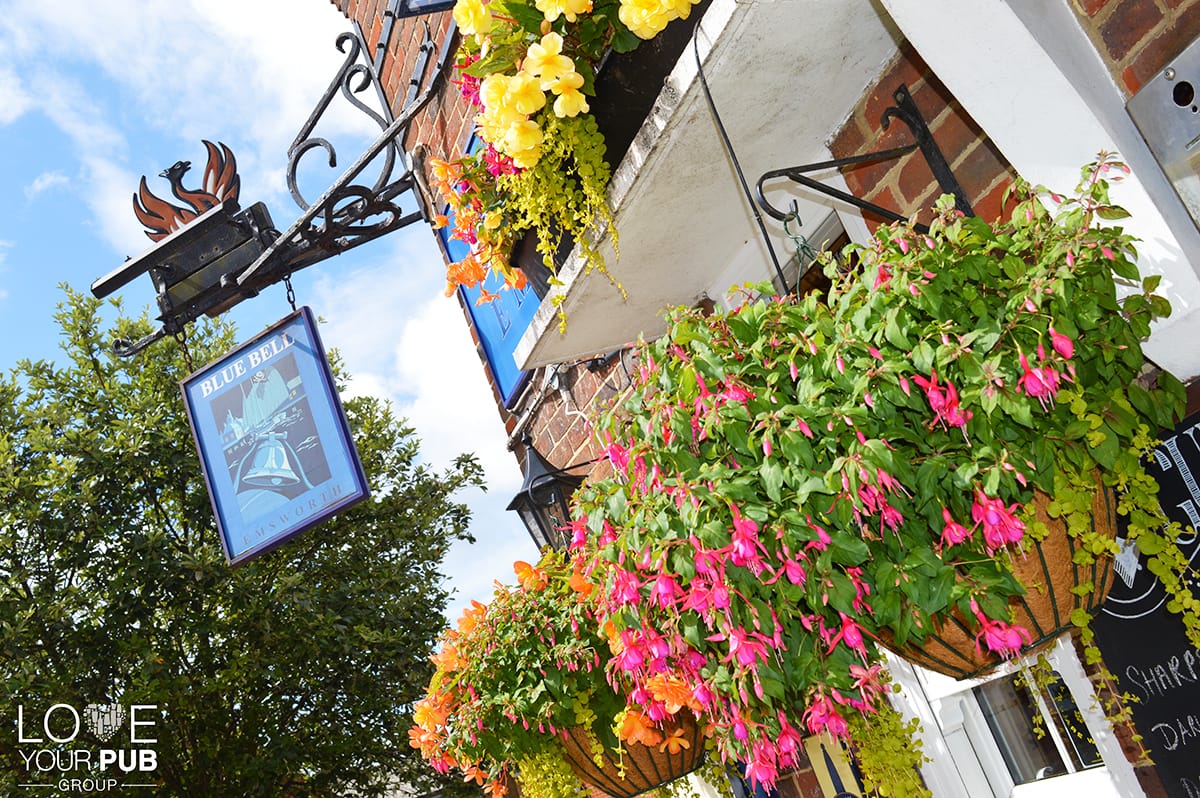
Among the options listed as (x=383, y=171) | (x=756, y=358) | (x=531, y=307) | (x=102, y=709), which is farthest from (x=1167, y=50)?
(x=102, y=709)

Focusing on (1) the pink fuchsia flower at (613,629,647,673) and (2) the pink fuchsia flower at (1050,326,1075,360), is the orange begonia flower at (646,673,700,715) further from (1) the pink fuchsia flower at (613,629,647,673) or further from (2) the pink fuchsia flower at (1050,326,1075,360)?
(2) the pink fuchsia flower at (1050,326,1075,360)

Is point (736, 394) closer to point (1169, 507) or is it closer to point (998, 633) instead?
point (998, 633)

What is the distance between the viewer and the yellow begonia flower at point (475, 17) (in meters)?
2.51

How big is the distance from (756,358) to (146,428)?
32.2ft

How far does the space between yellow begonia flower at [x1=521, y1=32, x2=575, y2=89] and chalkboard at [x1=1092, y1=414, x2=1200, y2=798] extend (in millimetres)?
1580

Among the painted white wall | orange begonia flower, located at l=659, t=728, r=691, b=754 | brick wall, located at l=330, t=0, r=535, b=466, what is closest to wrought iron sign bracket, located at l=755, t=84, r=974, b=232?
the painted white wall

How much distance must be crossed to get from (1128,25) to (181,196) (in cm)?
487

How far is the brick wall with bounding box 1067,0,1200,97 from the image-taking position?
188 centimetres

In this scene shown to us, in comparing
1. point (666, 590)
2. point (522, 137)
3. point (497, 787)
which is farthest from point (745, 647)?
point (497, 787)

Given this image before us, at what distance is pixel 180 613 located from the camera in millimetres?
9633

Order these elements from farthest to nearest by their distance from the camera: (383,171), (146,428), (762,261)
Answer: (146,428) → (383,171) → (762,261)

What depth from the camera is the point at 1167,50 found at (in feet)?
6.22

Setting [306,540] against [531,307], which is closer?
[531,307]

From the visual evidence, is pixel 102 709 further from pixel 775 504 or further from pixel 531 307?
pixel 775 504
